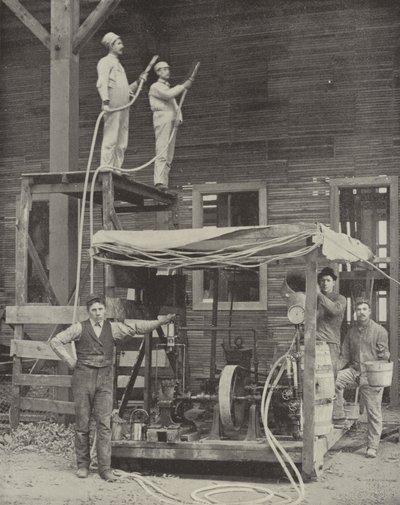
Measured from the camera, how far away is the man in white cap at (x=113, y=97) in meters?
11.6

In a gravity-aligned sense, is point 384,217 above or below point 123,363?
above

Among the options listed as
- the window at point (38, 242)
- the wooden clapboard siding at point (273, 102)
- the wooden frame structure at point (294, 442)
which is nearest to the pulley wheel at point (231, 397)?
the wooden frame structure at point (294, 442)

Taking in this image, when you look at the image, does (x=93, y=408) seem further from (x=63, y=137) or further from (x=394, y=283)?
(x=394, y=283)

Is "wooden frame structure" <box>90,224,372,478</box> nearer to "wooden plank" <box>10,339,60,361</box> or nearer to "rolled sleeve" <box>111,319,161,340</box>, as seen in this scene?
"rolled sleeve" <box>111,319,161,340</box>

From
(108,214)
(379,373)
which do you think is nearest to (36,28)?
(108,214)

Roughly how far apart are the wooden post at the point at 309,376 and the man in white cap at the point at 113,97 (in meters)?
3.82

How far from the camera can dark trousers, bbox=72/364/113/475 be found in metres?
9.10

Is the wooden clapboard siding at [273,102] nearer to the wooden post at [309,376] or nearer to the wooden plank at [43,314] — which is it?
the wooden plank at [43,314]

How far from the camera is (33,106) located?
16.2 metres

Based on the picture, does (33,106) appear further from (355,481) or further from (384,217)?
(355,481)

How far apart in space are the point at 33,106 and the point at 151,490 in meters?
9.60

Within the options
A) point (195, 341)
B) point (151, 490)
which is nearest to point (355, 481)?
point (151, 490)

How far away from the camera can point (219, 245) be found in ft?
30.4

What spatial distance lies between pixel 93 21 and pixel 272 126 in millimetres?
4184
